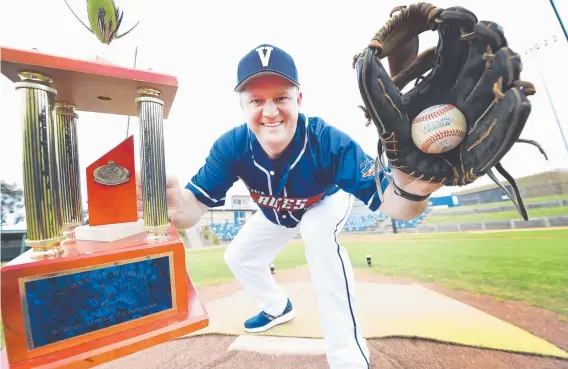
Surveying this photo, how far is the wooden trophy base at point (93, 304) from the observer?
51 cm

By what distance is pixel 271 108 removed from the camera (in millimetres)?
903

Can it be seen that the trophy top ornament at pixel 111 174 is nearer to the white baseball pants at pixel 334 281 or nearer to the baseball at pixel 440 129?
the white baseball pants at pixel 334 281

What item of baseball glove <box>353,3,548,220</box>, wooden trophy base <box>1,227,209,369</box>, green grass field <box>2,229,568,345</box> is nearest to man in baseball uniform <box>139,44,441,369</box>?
baseball glove <box>353,3,548,220</box>

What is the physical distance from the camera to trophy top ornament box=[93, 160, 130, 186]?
0.75m

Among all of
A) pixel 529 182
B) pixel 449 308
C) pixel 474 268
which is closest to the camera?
pixel 449 308

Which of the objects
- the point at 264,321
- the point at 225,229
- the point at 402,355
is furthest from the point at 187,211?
the point at 225,229

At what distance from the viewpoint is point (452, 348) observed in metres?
1.19

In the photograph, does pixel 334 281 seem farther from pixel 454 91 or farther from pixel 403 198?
pixel 454 91

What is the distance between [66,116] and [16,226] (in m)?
2.00

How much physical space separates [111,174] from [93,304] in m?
0.37

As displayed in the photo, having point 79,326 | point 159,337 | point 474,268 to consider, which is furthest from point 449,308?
point 79,326

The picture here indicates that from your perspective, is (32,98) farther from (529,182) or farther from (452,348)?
(529,182)

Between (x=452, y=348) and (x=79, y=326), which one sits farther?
(x=452, y=348)

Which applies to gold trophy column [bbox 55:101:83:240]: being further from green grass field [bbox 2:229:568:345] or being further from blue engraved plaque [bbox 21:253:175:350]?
green grass field [bbox 2:229:568:345]
